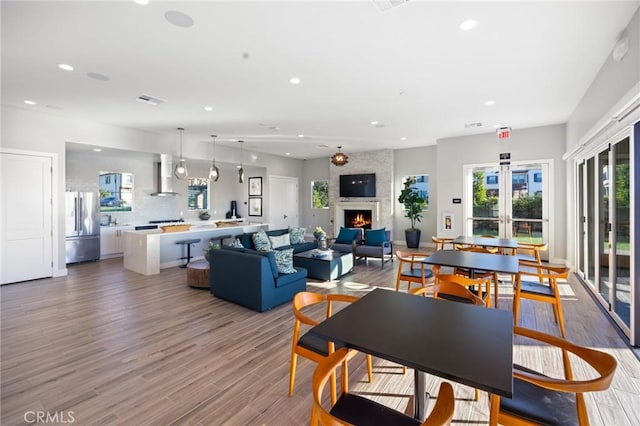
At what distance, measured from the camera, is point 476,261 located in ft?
11.4

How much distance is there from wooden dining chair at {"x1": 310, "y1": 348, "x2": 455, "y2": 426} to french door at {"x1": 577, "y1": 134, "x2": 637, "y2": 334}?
3350 millimetres

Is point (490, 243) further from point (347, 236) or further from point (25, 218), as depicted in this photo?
point (25, 218)

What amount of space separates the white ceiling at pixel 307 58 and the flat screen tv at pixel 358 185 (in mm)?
4359

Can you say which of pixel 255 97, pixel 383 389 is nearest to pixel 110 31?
pixel 255 97

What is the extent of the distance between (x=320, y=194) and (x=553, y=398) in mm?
10846

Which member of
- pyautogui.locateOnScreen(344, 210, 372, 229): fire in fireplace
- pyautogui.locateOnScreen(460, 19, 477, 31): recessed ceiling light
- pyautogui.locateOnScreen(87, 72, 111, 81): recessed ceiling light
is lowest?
pyautogui.locateOnScreen(344, 210, 372, 229): fire in fireplace

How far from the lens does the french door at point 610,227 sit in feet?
11.2

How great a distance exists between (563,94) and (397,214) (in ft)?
19.2

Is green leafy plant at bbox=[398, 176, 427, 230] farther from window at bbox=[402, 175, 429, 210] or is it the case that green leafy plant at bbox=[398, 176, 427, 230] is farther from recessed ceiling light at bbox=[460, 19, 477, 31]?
recessed ceiling light at bbox=[460, 19, 477, 31]

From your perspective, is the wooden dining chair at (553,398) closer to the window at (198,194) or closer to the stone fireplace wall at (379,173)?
the stone fireplace wall at (379,173)

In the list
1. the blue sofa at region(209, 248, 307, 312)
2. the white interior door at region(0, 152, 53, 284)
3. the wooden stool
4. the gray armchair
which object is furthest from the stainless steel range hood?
the gray armchair

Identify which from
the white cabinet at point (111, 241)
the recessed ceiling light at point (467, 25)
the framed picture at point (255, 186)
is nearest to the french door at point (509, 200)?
the recessed ceiling light at point (467, 25)

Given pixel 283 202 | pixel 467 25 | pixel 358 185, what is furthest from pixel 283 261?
pixel 283 202

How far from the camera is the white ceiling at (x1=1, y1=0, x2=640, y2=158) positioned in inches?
107
